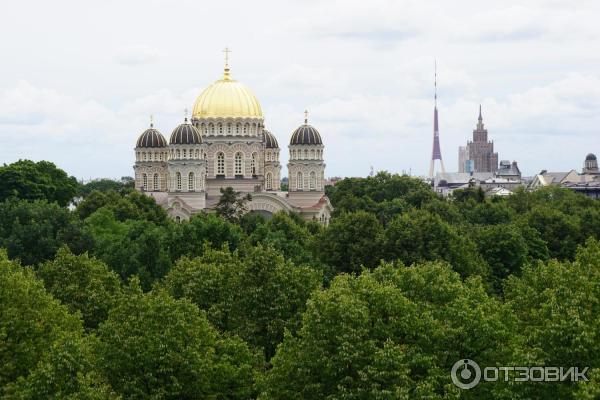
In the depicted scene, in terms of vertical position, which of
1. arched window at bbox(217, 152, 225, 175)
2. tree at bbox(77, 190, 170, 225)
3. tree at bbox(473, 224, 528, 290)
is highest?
arched window at bbox(217, 152, 225, 175)

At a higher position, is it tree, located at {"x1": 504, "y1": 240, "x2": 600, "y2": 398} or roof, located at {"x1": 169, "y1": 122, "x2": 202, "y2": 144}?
roof, located at {"x1": 169, "y1": 122, "x2": 202, "y2": 144}

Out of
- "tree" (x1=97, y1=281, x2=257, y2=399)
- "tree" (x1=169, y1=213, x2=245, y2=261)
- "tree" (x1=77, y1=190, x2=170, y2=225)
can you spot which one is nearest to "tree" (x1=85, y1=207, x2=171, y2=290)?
"tree" (x1=169, y1=213, x2=245, y2=261)

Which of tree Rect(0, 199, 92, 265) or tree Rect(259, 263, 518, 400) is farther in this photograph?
tree Rect(0, 199, 92, 265)

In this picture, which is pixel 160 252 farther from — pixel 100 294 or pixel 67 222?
pixel 100 294

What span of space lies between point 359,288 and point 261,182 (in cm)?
8616

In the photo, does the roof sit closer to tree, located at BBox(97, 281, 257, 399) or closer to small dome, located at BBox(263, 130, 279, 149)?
small dome, located at BBox(263, 130, 279, 149)

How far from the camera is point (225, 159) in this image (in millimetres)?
125375

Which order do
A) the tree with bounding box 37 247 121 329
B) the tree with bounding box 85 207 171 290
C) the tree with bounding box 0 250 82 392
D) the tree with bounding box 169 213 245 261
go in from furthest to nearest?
the tree with bounding box 169 213 245 261, the tree with bounding box 85 207 171 290, the tree with bounding box 37 247 121 329, the tree with bounding box 0 250 82 392

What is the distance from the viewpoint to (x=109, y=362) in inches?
1550

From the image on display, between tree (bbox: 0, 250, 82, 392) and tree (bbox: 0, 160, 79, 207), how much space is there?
208 feet

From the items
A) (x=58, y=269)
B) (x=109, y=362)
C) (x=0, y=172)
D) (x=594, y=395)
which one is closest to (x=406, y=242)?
(x=58, y=269)

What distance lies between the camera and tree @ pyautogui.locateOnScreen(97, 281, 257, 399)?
38812 mm

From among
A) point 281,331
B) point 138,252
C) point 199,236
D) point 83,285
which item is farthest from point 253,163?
point 281,331

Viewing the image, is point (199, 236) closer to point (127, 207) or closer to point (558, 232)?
point (127, 207)
